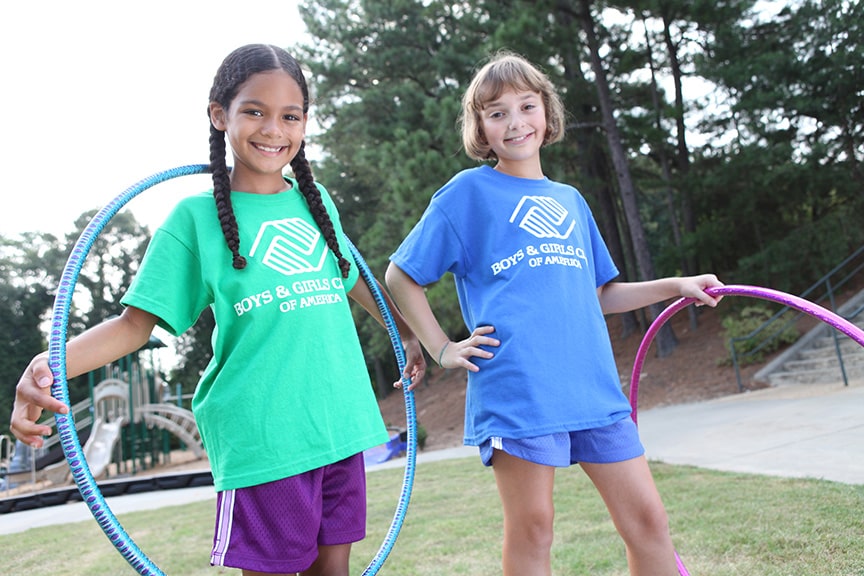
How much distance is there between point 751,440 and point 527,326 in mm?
5084

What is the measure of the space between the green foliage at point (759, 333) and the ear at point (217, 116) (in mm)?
11638

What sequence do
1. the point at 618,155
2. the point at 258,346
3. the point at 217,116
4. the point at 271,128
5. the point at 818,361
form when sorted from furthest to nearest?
the point at 618,155 → the point at 818,361 → the point at 217,116 → the point at 271,128 → the point at 258,346

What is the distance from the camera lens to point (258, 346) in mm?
1981

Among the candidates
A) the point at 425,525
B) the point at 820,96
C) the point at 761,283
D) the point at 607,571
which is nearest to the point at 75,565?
the point at 425,525

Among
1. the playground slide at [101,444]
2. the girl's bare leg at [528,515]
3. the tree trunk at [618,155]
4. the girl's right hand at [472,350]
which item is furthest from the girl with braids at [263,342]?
the playground slide at [101,444]

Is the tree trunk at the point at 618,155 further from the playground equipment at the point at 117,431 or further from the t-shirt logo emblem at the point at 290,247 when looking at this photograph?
the t-shirt logo emblem at the point at 290,247

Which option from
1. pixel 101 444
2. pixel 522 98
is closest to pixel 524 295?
pixel 522 98

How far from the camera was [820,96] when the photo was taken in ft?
49.2

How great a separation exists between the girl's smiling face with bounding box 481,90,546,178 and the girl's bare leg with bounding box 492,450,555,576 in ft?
3.19

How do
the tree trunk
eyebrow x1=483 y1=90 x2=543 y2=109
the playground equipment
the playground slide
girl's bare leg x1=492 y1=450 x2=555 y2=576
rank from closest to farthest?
girl's bare leg x1=492 y1=450 x2=555 y2=576 < eyebrow x1=483 y1=90 x2=543 y2=109 < the tree trunk < the playground slide < the playground equipment

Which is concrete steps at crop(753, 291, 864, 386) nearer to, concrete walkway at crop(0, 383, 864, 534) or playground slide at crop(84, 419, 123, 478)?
concrete walkway at crop(0, 383, 864, 534)

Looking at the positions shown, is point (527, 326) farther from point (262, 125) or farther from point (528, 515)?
point (262, 125)

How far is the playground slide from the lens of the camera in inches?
680

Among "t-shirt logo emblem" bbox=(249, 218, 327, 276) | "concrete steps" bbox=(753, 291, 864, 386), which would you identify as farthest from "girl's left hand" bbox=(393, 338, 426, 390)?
"concrete steps" bbox=(753, 291, 864, 386)
